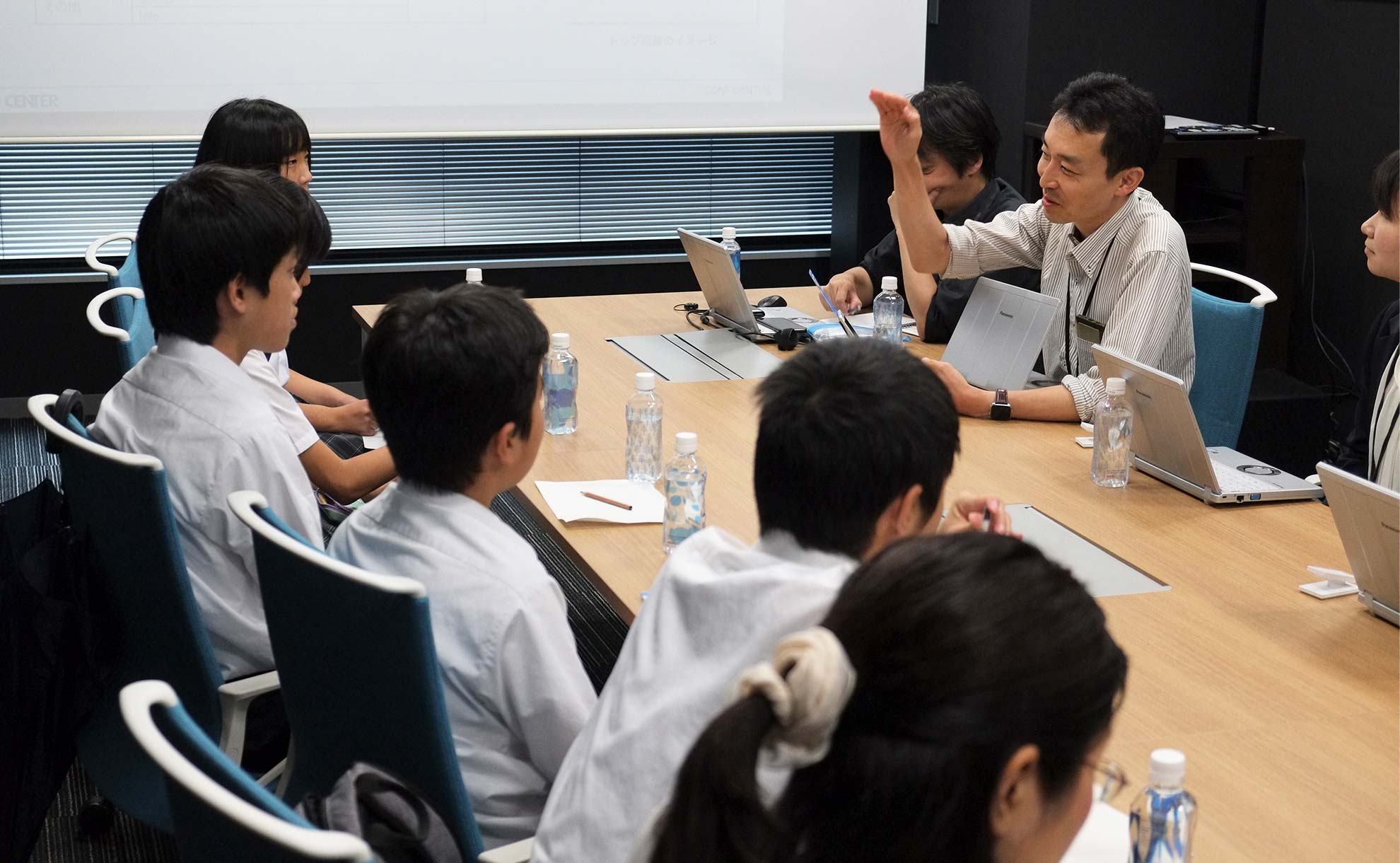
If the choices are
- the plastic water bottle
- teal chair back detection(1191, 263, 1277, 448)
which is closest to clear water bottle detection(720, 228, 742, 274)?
the plastic water bottle

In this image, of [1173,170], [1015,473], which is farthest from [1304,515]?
[1173,170]

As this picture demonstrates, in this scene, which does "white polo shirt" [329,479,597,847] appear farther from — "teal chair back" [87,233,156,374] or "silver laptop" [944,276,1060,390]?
"silver laptop" [944,276,1060,390]

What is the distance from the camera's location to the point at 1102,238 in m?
3.03

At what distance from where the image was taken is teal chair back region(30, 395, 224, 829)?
1.77 metres

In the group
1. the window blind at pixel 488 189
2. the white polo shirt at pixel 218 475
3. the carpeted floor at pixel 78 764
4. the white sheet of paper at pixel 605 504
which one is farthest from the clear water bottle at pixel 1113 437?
the window blind at pixel 488 189

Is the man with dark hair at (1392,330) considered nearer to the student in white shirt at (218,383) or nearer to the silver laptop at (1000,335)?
the silver laptop at (1000,335)

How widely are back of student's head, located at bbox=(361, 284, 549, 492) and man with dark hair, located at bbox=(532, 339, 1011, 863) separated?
416mm

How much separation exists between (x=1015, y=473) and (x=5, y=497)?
→ 3.09 metres

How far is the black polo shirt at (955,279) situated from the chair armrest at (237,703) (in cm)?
189

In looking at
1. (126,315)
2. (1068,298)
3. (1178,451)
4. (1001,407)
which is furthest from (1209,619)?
(126,315)

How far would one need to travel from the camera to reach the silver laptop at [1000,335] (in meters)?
2.90

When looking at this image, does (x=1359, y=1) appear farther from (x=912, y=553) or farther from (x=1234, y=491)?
(x=912, y=553)

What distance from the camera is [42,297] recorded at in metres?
4.99

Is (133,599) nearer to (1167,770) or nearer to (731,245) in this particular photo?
(1167,770)
